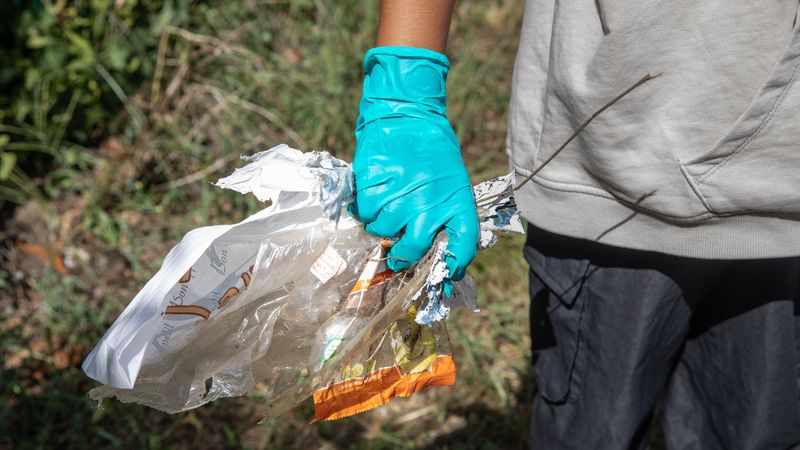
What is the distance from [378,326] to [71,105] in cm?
195

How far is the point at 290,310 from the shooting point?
1213mm

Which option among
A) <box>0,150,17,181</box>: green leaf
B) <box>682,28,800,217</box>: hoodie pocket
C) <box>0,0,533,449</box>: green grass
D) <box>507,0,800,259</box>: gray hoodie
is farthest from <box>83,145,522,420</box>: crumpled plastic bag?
<box>0,150,17,181</box>: green leaf

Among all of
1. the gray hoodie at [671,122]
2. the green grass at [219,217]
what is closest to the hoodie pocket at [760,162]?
the gray hoodie at [671,122]

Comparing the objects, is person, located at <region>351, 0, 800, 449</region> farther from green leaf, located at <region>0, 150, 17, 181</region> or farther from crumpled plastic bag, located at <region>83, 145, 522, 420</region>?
green leaf, located at <region>0, 150, 17, 181</region>

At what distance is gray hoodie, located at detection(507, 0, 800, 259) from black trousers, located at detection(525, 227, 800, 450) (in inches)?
4.3

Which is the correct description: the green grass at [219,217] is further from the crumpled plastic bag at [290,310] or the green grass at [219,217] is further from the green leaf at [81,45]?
the crumpled plastic bag at [290,310]

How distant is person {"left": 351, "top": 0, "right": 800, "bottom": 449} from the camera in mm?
991

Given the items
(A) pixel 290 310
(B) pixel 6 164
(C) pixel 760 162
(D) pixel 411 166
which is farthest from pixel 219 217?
(C) pixel 760 162

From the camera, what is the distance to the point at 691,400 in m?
1.47

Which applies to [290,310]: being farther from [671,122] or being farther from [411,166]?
[671,122]

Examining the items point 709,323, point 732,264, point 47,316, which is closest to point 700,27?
point 732,264

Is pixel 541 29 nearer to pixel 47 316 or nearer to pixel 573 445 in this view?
pixel 573 445

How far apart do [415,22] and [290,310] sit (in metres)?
0.51

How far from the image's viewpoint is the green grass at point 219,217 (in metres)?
2.05
